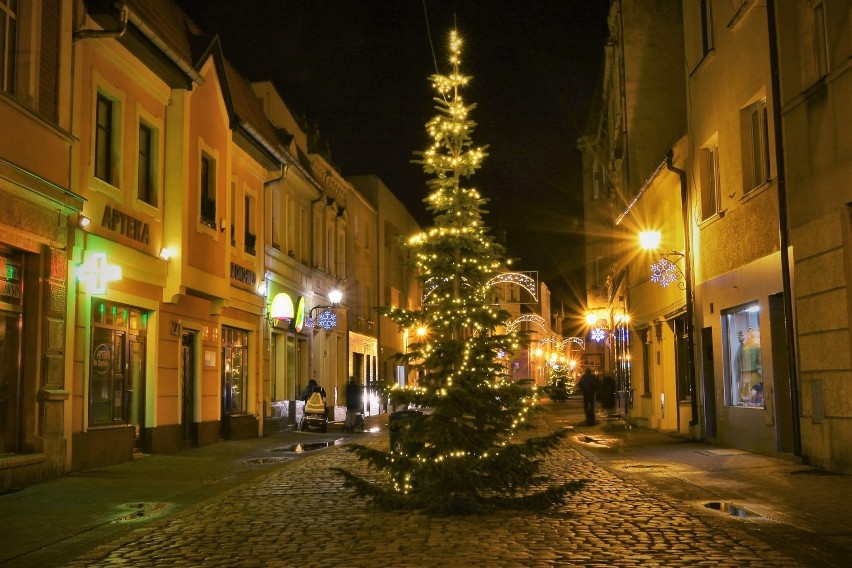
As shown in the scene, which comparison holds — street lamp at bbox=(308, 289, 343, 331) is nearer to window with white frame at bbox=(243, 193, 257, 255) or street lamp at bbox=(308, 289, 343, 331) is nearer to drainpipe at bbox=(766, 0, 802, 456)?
window with white frame at bbox=(243, 193, 257, 255)

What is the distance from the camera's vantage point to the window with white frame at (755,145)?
54.3 ft

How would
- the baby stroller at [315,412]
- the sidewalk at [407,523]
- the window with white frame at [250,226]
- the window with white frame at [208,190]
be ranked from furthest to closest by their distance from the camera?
the baby stroller at [315,412], the window with white frame at [250,226], the window with white frame at [208,190], the sidewalk at [407,523]

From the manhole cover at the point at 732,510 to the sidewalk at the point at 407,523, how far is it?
0.23 ft

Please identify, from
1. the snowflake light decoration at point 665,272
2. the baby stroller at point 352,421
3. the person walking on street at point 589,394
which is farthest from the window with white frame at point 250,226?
the person walking on street at point 589,394

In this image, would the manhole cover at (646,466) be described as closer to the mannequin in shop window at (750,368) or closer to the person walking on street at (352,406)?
the mannequin in shop window at (750,368)

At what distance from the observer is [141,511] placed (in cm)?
1093

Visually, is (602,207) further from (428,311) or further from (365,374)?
(428,311)

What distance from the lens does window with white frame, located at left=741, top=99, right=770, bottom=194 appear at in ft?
54.3

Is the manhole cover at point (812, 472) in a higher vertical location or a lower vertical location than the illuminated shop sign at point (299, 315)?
lower

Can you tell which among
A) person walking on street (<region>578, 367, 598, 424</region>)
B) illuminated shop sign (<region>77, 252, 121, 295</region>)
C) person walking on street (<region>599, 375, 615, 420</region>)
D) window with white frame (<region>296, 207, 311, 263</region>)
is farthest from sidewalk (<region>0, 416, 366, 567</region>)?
person walking on street (<region>599, 375, 615, 420</region>)

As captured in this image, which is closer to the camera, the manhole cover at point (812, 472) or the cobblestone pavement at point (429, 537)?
the cobblestone pavement at point (429, 537)

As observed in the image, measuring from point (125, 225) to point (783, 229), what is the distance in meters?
11.3

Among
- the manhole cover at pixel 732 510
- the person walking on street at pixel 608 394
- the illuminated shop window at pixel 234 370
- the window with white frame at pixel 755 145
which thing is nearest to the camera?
the manhole cover at pixel 732 510

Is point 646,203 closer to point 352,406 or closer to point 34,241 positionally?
point 352,406
